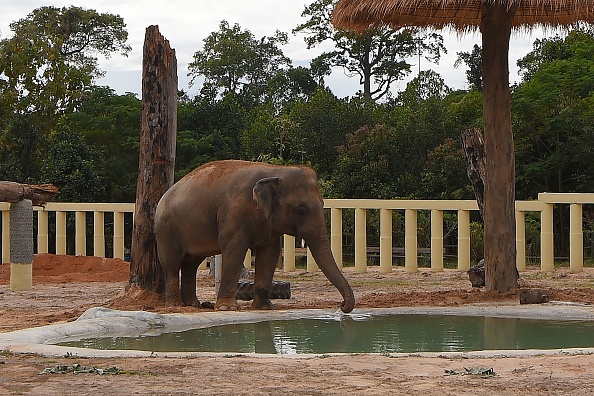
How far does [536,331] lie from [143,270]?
5089 mm

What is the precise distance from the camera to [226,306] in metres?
12.1

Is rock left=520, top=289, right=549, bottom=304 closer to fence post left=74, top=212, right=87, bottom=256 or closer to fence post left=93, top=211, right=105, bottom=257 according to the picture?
Answer: fence post left=93, top=211, right=105, bottom=257

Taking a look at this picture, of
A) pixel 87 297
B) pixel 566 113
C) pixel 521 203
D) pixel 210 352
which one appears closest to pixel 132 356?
pixel 210 352

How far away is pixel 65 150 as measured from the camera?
29.1 metres

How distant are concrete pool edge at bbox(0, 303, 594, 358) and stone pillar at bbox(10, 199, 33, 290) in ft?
21.4

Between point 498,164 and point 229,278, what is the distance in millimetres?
3540

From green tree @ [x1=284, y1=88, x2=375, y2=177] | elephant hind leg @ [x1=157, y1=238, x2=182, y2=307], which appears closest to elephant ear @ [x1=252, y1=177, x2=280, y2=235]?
elephant hind leg @ [x1=157, y1=238, x2=182, y2=307]

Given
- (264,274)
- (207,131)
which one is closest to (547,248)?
(264,274)

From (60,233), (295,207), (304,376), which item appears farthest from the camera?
(60,233)

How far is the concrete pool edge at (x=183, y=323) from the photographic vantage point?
7.98m

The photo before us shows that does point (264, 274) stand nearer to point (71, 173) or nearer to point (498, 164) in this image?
point (498, 164)

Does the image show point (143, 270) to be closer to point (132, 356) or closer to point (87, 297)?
point (87, 297)

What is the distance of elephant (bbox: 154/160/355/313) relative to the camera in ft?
39.1

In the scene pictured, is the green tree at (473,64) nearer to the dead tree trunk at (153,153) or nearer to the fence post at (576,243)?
the fence post at (576,243)
